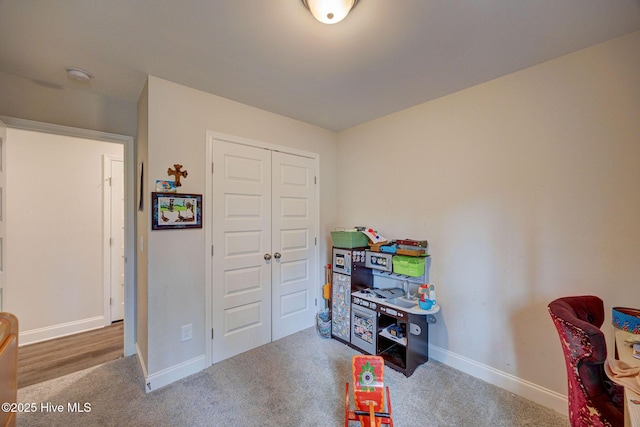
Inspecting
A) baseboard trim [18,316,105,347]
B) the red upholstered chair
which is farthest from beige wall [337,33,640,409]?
baseboard trim [18,316,105,347]

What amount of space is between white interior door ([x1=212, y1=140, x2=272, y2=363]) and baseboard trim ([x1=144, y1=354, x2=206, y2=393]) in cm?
14

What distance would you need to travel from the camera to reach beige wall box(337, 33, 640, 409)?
1532 millimetres

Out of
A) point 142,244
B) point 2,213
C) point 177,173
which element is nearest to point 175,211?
point 177,173

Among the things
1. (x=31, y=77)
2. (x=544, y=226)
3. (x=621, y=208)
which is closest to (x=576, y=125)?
(x=621, y=208)

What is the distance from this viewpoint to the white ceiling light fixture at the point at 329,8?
3.99 feet

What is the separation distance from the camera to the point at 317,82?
2047 mm

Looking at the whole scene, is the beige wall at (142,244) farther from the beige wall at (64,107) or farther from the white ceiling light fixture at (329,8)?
the white ceiling light fixture at (329,8)

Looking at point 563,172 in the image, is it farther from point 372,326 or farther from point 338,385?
point 338,385

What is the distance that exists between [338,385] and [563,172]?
2.25 metres

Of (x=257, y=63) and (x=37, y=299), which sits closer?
(x=257, y=63)

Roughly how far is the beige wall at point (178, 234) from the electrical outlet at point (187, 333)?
0.03 m

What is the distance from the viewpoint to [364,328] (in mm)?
2408

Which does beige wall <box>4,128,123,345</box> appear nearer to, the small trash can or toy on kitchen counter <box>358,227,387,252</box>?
the small trash can

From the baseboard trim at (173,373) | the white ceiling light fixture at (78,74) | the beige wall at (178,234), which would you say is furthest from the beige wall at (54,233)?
the baseboard trim at (173,373)
